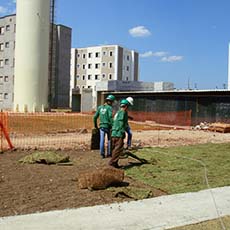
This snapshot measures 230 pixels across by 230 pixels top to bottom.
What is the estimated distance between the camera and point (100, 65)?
99688mm

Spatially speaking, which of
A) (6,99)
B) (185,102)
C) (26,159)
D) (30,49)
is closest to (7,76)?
(6,99)

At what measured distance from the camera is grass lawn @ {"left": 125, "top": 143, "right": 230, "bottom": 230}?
27.0ft

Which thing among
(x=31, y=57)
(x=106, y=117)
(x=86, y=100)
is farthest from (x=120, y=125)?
(x=86, y=100)

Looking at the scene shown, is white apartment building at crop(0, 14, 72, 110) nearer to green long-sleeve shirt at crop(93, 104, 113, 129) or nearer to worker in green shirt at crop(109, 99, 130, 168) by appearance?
green long-sleeve shirt at crop(93, 104, 113, 129)

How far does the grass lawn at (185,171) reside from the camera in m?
8.23

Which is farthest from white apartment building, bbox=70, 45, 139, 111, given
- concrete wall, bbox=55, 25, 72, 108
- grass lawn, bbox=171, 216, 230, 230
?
grass lawn, bbox=171, 216, 230, 230

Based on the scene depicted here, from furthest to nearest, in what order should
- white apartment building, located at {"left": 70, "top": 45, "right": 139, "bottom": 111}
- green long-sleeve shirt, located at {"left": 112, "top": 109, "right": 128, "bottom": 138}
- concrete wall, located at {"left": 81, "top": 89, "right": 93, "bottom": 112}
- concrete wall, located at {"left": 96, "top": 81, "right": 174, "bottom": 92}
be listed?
white apartment building, located at {"left": 70, "top": 45, "right": 139, "bottom": 111} → concrete wall, located at {"left": 81, "top": 89, "right": 93, "bottom": 112} → concrete wall, located at {"left": 96, "top": 81, "right": 174, "bottom": 92} → green long-sleeve shirt, located at {"left": 112, "top": 109, "right": 128, "bottom": 138}

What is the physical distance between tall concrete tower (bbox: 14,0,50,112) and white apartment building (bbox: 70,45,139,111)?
143 ft

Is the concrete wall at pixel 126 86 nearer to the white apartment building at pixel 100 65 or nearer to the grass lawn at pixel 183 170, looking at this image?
the white apartment building at pixel 100 65

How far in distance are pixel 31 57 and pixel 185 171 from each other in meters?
43.3

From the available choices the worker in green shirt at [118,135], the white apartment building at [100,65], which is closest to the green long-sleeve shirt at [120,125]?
the worker in green shirt at [118,135]

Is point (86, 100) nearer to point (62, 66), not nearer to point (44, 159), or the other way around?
point (62, 66)

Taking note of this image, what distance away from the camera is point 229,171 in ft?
33.6

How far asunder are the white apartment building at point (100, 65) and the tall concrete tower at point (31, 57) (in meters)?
43.7
